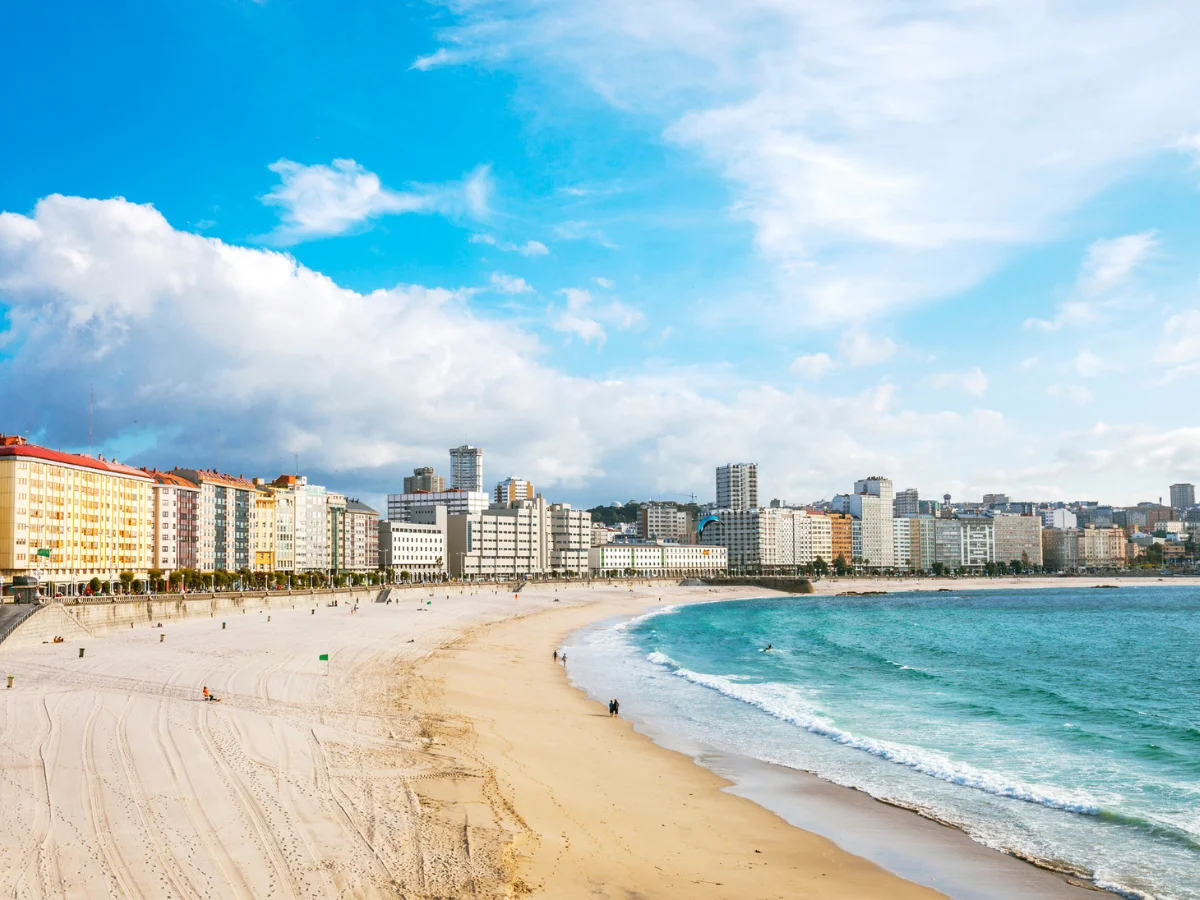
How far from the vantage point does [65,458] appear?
86.2 m

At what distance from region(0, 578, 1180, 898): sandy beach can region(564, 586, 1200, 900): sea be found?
9.52 ft

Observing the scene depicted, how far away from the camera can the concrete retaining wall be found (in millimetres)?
49750

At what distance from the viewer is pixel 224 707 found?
1110 inches

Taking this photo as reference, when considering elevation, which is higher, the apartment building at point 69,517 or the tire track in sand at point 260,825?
the apartment building at point 69,517

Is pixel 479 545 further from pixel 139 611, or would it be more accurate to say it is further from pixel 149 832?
pixel 149 832

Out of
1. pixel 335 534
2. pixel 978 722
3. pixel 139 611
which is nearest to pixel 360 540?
pixel 335 534

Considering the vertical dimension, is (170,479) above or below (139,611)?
above

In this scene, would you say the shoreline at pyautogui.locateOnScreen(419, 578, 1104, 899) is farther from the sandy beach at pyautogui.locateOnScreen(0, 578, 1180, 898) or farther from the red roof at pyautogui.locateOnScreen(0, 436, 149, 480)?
the red roof at pyautogui.locateOnScreen(0, 436, 149, 480)

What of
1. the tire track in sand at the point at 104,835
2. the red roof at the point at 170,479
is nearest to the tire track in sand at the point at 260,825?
the tire track in sand at the point at 104,835

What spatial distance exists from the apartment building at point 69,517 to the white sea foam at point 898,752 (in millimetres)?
61700

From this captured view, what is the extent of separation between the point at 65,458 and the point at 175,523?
924 inches

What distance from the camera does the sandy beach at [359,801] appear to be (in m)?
14.4

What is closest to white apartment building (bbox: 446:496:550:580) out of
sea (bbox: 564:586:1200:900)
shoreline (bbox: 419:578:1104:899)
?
sea (bbox: 564:586:1200:900)

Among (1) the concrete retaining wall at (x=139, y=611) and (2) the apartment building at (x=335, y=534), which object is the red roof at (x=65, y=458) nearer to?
(1) the concrete retaining wall at (x=139, y=611)
